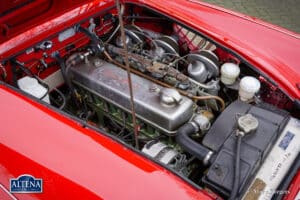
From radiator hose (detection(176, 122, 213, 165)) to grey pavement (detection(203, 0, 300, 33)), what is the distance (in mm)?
2908

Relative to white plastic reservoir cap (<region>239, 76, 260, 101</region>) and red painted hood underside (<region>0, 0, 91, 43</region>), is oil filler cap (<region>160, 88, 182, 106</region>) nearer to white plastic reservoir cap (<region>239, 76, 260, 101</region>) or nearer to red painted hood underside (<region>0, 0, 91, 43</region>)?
white plastic reservoir cap (<region>239, 76, 260, 101</region>)

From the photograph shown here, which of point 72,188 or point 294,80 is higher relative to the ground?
point 294,80

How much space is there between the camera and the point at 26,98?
1754mm

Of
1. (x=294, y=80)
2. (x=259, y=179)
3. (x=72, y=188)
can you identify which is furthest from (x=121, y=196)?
(x=294, y=80)

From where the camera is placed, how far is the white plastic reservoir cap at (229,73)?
6.49ft

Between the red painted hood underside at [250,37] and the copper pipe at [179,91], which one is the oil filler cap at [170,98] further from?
the red painted hood underside at [250,37]

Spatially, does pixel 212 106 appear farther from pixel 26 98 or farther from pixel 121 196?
pixel 26 98

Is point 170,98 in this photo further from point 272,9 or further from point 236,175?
point 272,9

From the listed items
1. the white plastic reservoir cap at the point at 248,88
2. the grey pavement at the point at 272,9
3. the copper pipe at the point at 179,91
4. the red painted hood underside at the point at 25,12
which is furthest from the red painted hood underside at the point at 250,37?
the grey pavement at the point at 272,9

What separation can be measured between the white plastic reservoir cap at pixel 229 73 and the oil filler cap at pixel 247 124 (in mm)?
378

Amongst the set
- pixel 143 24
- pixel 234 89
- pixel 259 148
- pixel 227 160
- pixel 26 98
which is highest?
pixel 143 24

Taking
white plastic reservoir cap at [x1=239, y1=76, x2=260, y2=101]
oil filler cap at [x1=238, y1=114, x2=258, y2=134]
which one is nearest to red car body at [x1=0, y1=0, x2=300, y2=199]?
white plastic reservoir cap at [x1=239, y1=76, x2=260, y2=101]

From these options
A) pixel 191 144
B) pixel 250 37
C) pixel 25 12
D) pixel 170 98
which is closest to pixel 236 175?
pixel 191 144

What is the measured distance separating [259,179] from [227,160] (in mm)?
143
